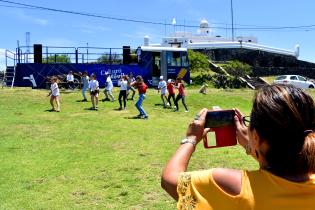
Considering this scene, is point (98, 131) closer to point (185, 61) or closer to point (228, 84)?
point (185, 61)

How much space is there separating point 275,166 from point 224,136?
21.7 inches

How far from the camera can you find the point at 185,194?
2059 mm

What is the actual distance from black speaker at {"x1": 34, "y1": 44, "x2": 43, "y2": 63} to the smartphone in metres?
29.6

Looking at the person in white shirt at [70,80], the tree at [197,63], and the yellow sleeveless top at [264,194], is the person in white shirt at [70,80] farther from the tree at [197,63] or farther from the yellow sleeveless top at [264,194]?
the yellow sleeveless top at [264,194]

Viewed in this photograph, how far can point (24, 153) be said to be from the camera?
1120cm

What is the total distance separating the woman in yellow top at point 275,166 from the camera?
1.87m

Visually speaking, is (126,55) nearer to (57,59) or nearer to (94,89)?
(57,59)

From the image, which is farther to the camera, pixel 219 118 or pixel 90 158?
pixel 90 158

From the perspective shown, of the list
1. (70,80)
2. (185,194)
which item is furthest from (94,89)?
(185,194)

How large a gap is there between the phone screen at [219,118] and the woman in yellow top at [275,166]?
349 mm

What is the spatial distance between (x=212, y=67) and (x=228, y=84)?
6158 mm

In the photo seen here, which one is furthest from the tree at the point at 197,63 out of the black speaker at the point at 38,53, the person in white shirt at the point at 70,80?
the black speaker at the point at 38,53

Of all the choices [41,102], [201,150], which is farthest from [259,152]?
[41,102]

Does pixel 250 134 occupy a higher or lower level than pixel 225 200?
higher
